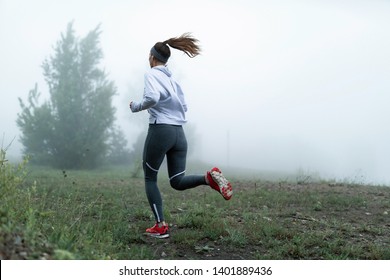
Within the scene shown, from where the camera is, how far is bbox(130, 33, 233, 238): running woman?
4.84m

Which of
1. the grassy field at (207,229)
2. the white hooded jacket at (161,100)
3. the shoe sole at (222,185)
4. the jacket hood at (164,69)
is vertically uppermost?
the jacket hood at (164,69)

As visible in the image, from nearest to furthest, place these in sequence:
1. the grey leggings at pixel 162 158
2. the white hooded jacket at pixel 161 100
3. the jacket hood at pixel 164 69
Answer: the white hooded jacket at pixel 161 100
the grey leggings at pixel 162 158
the jacket hood at pixel 164 69

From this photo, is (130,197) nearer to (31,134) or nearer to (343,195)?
(343,195)

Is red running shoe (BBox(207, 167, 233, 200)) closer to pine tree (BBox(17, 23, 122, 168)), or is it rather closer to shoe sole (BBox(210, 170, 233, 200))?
shoe sole (BBox(210, 170, 233, 200))

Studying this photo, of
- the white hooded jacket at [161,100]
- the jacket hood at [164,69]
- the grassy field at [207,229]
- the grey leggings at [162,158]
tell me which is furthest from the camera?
the jacket hood at [164,69]

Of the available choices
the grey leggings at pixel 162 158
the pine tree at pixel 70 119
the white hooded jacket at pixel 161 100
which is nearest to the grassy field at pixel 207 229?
the grey leggings at pixel 162 158

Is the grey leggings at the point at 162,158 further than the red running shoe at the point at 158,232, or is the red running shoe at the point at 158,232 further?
the red running shoe at the point at 158,232

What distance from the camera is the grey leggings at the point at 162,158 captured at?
491cm

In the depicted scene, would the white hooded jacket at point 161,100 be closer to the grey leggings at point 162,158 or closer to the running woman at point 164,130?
the running woman at point 164,130

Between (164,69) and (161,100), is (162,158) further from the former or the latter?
(164,69)

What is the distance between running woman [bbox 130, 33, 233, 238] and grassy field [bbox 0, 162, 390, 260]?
22.6 inches

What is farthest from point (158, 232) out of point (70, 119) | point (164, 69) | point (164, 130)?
point (70, 119)

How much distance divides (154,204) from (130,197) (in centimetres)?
385

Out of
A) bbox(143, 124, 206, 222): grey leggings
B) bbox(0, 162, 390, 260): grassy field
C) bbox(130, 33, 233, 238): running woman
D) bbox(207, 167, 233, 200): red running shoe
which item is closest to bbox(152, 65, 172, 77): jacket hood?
bbox(130, 33, 233, 238): running woman
